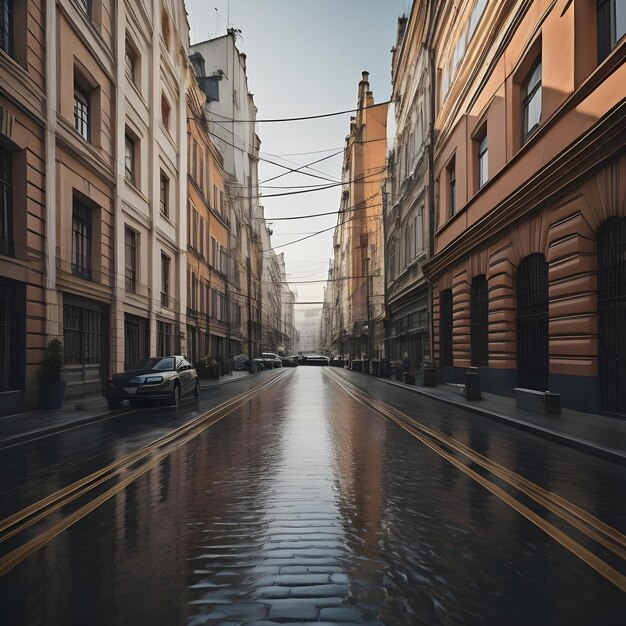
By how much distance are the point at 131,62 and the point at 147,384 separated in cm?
1678

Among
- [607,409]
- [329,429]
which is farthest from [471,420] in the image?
[329,429]

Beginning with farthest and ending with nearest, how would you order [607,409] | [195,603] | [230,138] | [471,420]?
[230,138]
[471,420]
[607,409]
[195,603]

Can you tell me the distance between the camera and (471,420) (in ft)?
40.2

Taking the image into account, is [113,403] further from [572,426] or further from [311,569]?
[311,569]

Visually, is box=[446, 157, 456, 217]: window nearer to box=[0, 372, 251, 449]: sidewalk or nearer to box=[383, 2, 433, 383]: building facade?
box=[383, 2, 433, 383]: building facade

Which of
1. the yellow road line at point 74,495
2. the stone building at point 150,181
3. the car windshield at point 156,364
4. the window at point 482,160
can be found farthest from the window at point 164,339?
the yellow road line at point 74,495

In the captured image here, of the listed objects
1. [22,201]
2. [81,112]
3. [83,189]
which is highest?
[81,112]

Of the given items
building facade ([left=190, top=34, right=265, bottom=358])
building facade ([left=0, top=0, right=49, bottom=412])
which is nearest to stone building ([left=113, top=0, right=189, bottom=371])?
building facade ([left=0, top=0, right=49, bottom=412])

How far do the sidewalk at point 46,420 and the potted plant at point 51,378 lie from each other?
0.25 m

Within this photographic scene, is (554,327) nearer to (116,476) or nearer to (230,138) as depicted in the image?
(116,476)

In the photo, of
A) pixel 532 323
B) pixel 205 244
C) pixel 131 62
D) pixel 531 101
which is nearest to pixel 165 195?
pixel 131 62

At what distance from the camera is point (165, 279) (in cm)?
2897

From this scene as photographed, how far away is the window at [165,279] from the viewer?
92.6ft

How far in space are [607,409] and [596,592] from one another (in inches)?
357
